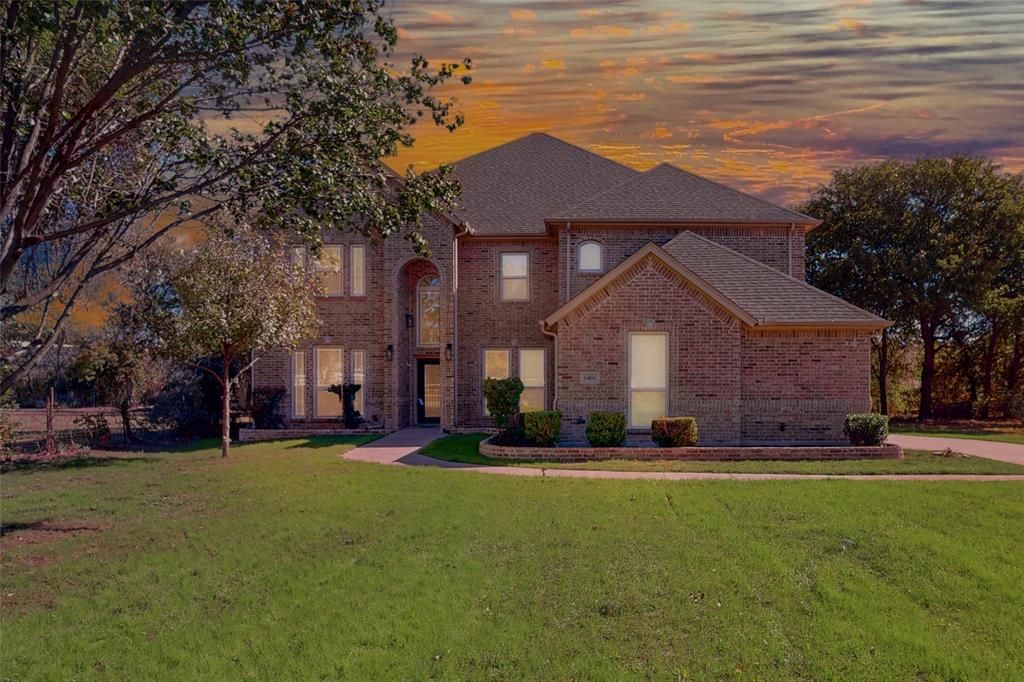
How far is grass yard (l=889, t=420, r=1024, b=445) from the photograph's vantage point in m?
22.2

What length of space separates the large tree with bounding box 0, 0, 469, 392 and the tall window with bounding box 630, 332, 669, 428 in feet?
25.4

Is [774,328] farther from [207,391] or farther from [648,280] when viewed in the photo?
[207,391]

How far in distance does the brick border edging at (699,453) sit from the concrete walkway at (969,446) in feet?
8.65

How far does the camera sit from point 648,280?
17734 mm

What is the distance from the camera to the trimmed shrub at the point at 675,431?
1638 cm

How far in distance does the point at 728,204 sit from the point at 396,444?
1321cm

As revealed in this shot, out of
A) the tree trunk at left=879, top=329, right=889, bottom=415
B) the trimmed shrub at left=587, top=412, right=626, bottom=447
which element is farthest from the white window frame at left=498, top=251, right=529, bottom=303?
the tree trunk at left=879, top=329, right=889, bottom=415

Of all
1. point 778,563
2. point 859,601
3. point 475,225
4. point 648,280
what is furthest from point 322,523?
point 475,225

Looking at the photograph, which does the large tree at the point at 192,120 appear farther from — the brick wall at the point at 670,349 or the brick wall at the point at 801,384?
the brick wall at the point at 801,384

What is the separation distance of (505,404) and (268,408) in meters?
9.43

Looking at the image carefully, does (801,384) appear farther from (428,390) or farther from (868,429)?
(428,390)

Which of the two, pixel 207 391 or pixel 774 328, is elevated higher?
pixel 774 328

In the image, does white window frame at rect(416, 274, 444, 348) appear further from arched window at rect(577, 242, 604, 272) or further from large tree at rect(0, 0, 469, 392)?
large tree at rect(0, 0, 469, 392)

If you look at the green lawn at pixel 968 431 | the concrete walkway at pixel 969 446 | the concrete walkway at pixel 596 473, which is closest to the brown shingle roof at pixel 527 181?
the concrete walkway at pixel 596 473
